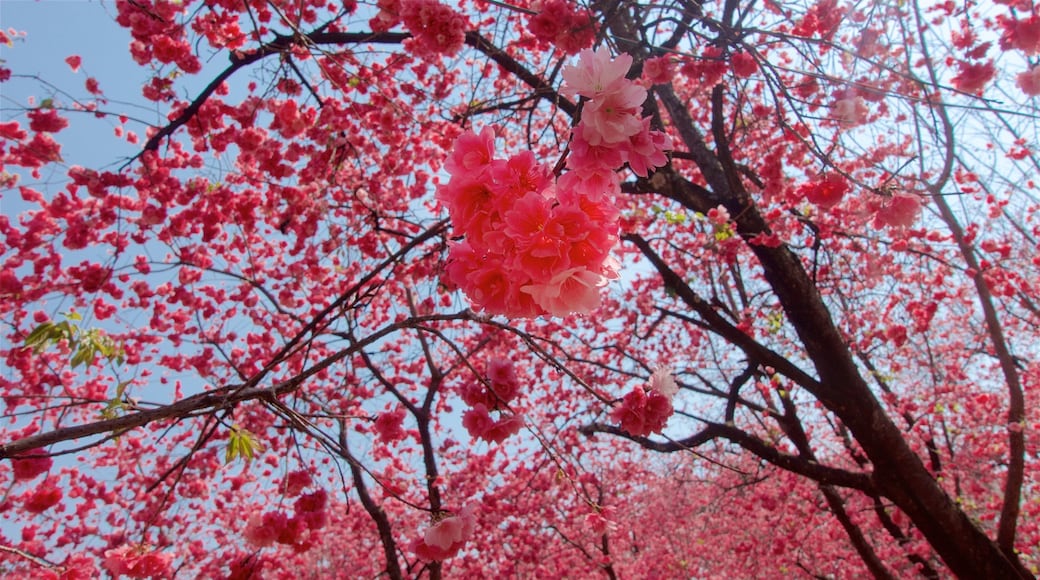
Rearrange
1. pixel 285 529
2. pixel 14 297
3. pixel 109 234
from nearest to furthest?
pixel 285 529
pixel 14 297
pixel 109 234

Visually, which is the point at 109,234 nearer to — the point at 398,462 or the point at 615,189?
the point at 398,462

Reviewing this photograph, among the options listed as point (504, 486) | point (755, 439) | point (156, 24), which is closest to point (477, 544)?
point (504, 486)

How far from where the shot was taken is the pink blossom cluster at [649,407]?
198cm

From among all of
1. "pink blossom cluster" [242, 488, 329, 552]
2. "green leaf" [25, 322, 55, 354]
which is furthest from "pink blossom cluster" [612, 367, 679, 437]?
"green leaf" [25, 322, 55, 354]

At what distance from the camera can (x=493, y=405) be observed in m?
2.36

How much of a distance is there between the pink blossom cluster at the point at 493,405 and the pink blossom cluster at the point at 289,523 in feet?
3.75

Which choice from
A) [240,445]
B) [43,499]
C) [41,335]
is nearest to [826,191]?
[240,445]

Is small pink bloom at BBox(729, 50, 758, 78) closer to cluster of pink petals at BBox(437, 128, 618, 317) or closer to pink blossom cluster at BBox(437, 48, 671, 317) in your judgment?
pink blossom cluster at BBox(437, 48, 671, 317)

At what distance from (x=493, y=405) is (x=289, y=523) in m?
1.43

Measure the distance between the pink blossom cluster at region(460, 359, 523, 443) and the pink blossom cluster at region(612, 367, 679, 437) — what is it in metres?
0.43

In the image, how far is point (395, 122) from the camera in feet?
16.7

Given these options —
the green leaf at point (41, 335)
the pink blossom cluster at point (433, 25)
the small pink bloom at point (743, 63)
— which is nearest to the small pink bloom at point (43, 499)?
the green leaf at point (41, 335)

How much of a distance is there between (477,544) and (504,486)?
3.01 feet

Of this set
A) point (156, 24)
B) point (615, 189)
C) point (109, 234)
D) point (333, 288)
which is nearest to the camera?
point (615, 189)
